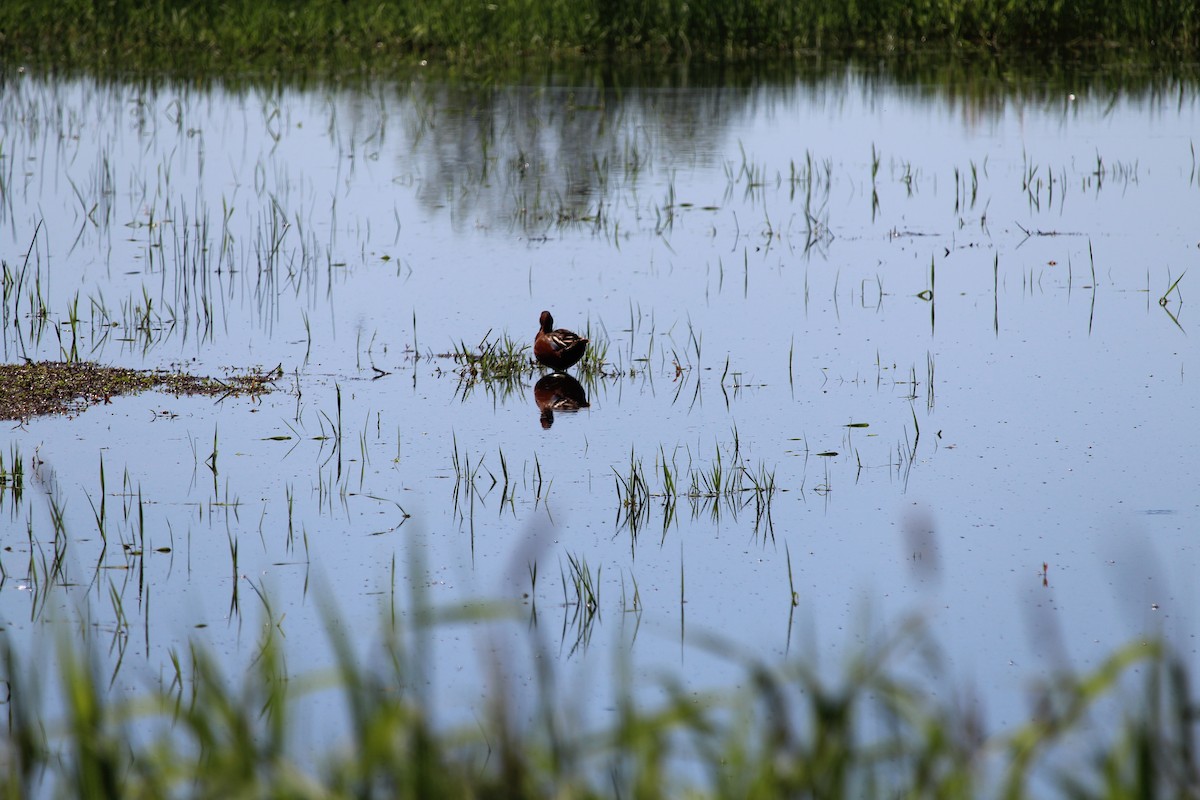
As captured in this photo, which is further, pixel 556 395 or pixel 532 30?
pixel 532 30

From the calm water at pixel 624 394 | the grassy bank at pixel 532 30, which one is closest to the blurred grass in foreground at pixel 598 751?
the calm water at pixel 624 394

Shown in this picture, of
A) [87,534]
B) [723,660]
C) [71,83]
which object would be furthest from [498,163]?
[723,660]

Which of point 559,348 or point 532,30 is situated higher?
point 532,30

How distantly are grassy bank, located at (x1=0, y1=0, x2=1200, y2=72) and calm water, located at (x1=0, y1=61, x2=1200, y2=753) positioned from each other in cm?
622

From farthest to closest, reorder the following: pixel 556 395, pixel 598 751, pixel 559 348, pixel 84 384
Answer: pixel 559 348
pixel 556 395
pixel 84 384
pixel 598 751

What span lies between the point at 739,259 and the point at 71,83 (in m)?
10.7

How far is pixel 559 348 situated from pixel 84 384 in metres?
2.15

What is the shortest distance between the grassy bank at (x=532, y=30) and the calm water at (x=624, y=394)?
245 inches

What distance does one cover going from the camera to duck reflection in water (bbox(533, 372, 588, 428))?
6.65 metres

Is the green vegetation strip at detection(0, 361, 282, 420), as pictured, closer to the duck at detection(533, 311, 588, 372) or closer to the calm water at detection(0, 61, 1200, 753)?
the calm water at detection(0, 61, 1200, 753)

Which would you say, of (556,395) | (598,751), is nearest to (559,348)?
(556,395)

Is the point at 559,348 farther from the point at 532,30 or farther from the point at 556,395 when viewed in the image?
the point at 532,30

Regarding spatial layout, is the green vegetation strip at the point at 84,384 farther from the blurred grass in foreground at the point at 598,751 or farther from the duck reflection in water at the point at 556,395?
the blurred grass in foreground at the point at 598,751

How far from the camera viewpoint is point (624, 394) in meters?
6.88
